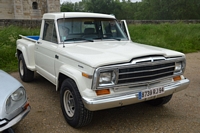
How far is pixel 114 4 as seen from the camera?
216 ft

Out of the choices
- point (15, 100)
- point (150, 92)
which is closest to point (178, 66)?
point (150, 92)

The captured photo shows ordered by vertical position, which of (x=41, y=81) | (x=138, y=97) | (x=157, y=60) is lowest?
(x=41, y=81)

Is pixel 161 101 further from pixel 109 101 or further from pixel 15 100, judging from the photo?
pixel 15 100

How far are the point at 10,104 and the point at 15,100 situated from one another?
0.10m

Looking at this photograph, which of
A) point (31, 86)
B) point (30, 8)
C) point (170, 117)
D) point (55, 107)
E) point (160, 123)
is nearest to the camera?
point (160, 123)

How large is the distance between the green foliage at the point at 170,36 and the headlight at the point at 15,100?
925 cm

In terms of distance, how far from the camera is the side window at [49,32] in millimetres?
4070

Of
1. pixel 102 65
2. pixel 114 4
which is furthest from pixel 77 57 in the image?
pixel 114 4

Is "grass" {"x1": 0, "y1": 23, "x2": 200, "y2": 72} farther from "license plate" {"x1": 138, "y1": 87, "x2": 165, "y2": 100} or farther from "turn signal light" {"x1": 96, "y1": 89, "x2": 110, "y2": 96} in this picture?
"license plate" {"x1": 138, "y1": 87, "x2": 165, "y2": 100}

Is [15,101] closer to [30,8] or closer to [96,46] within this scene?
[96,46]

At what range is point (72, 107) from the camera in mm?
3412

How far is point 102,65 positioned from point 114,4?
6610cm

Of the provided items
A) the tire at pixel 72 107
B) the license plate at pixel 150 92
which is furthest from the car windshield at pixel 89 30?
the license plate at pixel 150 92

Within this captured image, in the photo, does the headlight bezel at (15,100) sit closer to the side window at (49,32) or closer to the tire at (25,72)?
the side window at (49,32)
